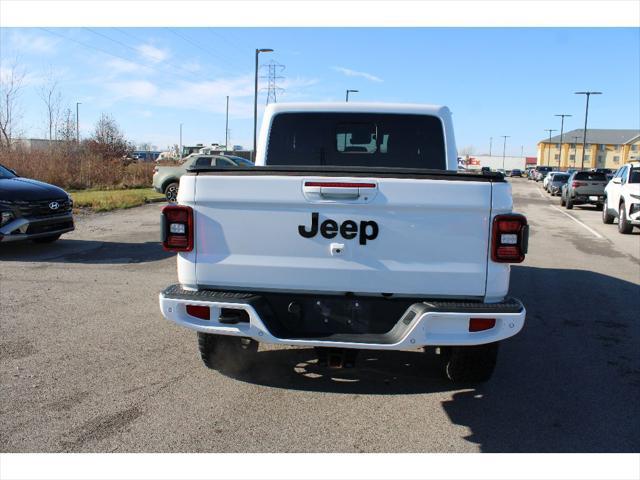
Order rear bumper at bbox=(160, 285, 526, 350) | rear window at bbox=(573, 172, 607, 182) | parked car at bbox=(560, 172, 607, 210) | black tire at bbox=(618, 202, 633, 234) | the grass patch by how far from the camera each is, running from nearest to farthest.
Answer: rear bumper at bbox=(160, 285, 526, 350) → black tire at bbox=(618, 202, 633, 234) → the grass patch → parked car at bbox=(560, 172, 607, 210) → rear window at bbox=(573, 172, 607, 182)

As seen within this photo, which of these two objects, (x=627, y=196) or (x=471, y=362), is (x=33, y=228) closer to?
(x=471, y=362)

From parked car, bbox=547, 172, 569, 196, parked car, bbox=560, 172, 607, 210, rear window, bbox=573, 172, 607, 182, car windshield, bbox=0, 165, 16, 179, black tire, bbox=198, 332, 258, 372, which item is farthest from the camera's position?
parked car, bbox=547, 172, 569, 196

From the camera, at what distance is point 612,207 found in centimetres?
1734

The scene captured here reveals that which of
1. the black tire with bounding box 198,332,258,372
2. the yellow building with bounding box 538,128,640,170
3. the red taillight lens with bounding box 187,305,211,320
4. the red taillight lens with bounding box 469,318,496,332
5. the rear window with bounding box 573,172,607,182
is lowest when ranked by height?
the black tire with bounding box 198,332,258,372

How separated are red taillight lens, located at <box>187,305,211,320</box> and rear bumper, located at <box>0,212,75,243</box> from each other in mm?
7064

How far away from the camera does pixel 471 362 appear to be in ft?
14.0

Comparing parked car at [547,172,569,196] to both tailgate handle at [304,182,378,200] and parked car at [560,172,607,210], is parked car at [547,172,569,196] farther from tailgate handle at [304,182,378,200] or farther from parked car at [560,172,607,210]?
tailgate handle at [304,182,378,200]

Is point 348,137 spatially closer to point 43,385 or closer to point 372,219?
point 372,219

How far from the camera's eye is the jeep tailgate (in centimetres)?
359

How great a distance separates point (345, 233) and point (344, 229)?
0.03m

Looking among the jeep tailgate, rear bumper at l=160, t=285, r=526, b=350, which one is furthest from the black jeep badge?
rear bumper at l=160, t=285, r=526, b=350

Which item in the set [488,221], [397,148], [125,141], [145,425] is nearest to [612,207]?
[397,148]

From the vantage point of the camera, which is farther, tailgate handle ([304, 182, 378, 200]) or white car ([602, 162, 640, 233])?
white car ([602, 162, 640, 233])

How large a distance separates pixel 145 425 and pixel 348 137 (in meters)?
3.33
